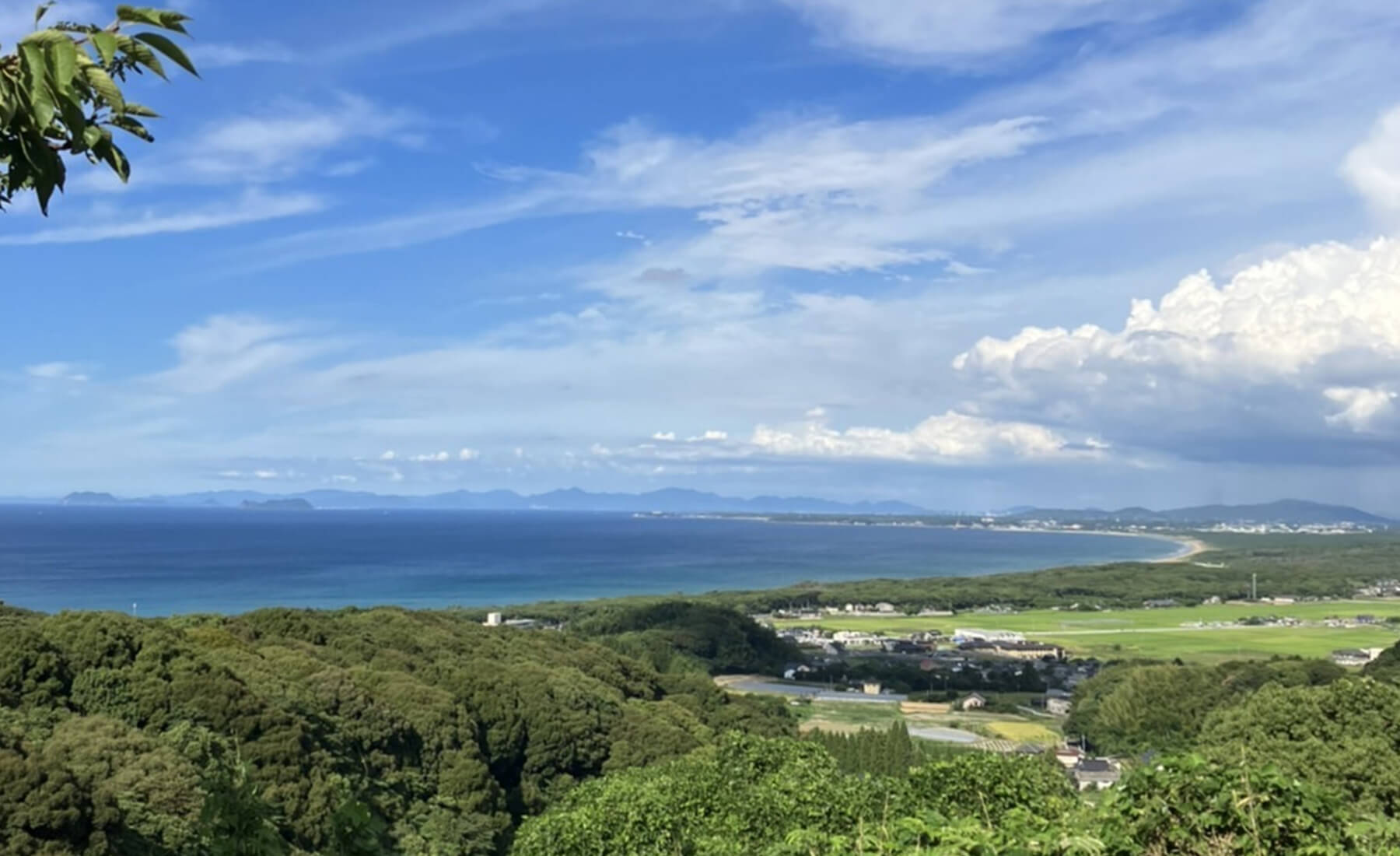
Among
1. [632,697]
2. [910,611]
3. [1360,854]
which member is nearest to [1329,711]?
Answer: [1360,854]

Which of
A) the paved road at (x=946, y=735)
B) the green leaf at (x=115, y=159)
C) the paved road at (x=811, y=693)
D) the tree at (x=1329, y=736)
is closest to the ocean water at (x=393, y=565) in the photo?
the paved road at (x=811, y=693)

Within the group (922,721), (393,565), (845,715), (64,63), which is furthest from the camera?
(393,565)

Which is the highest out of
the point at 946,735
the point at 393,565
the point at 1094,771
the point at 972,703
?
the point at 1094,771

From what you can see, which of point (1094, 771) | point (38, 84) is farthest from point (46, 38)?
point (1094, 771)

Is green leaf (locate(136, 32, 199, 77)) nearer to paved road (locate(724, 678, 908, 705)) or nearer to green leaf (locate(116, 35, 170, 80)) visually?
green leaf (locate(116, 35, 170, 80))

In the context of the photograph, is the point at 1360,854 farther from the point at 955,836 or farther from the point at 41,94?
the point at 41,94

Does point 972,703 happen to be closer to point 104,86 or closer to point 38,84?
point 104,86
